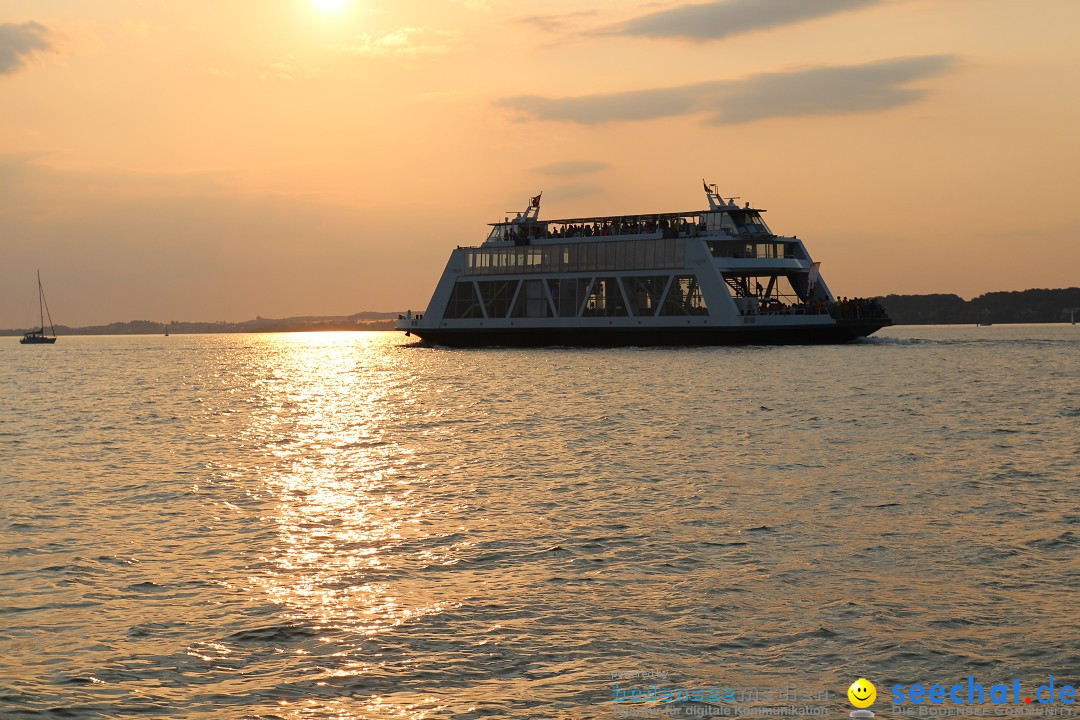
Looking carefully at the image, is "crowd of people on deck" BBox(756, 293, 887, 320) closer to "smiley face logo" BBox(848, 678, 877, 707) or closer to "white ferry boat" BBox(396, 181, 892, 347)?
"white ferry boat" BBox(396, 181, 892, 347)

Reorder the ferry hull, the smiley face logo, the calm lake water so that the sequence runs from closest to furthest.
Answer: the smiley face logo, the calm lake water, the ferry hull

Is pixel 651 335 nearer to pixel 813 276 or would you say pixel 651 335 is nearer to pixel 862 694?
pixel 813 276

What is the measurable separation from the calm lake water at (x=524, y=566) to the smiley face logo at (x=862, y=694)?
0.39 ft

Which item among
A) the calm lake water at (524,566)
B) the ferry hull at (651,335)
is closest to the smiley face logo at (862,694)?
the calm lake water at (524,566)

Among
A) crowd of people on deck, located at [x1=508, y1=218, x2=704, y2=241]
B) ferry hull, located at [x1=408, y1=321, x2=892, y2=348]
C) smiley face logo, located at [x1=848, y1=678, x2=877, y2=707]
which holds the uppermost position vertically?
crowd of people on deck, located at [x1=508, y1=218, x2=704, y2=241]

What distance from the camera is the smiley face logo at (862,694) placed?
9672 millimetres

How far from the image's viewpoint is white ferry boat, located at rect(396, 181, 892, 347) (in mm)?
85438

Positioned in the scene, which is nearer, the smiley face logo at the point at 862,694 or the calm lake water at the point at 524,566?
the smiley face logo at the point at 862,694

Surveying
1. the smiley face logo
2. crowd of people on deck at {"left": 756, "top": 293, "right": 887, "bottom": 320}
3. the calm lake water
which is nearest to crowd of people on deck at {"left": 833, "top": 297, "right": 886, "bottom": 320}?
crowd of people on deck at {"left": 756, "top": 293, "right": 887, "bottom": 320}

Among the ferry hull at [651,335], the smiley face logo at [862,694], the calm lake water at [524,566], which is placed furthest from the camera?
the ferry hull at [651,335]

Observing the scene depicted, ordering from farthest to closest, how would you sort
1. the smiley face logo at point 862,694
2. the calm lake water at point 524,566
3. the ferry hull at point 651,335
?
the ferry hull at point 651,335 < the calm lake water at point 524,566 < the smiley face logo at point 862,694

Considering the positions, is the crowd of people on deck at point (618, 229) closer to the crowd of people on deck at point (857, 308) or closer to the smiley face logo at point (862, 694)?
the crowd of people on deck at point (857, 308)

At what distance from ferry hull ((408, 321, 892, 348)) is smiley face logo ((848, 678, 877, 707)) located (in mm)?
73592

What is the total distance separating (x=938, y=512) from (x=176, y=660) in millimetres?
12826
